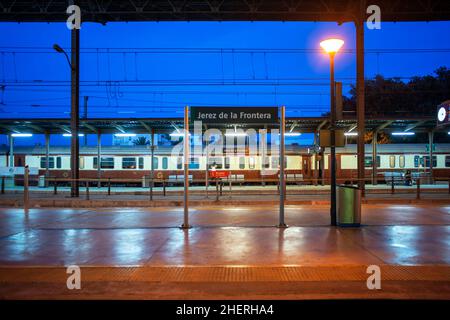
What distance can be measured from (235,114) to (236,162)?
18435 millimetres

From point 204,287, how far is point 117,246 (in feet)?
9.69

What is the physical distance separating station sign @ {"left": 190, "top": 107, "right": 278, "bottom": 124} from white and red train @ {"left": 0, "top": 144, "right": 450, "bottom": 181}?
59.8 feet

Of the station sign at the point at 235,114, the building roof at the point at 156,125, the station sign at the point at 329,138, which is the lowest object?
the station sign at the point at 329,138

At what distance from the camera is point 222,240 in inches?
324

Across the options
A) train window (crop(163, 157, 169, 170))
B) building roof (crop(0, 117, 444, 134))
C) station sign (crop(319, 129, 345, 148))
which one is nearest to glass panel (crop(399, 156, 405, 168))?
building roof (crop(0, 117, 444, 134))

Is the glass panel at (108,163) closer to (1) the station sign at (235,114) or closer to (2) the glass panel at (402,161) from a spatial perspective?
(2) the glass panel at (402,161)

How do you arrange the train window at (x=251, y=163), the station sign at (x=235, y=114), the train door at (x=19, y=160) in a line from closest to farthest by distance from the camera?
the station sign at (x=235, y=114)
the train window at (x=251, y=163)
the train door at (x=19, y=160)

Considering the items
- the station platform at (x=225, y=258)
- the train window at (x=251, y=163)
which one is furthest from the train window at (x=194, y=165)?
the station platform at (x=225, y=258)

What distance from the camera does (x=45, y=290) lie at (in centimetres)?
536

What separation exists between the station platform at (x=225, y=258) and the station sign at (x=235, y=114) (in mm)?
2600

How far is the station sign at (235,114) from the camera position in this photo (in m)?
9.77

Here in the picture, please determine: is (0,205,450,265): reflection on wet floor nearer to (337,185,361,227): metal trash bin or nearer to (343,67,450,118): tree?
(337,185,361,227): metal trash bin

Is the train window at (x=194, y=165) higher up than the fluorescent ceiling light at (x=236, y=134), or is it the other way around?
the fluorescent ceiling light at (x=236, y=134)

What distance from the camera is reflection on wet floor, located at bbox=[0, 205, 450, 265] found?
6.70 metres
